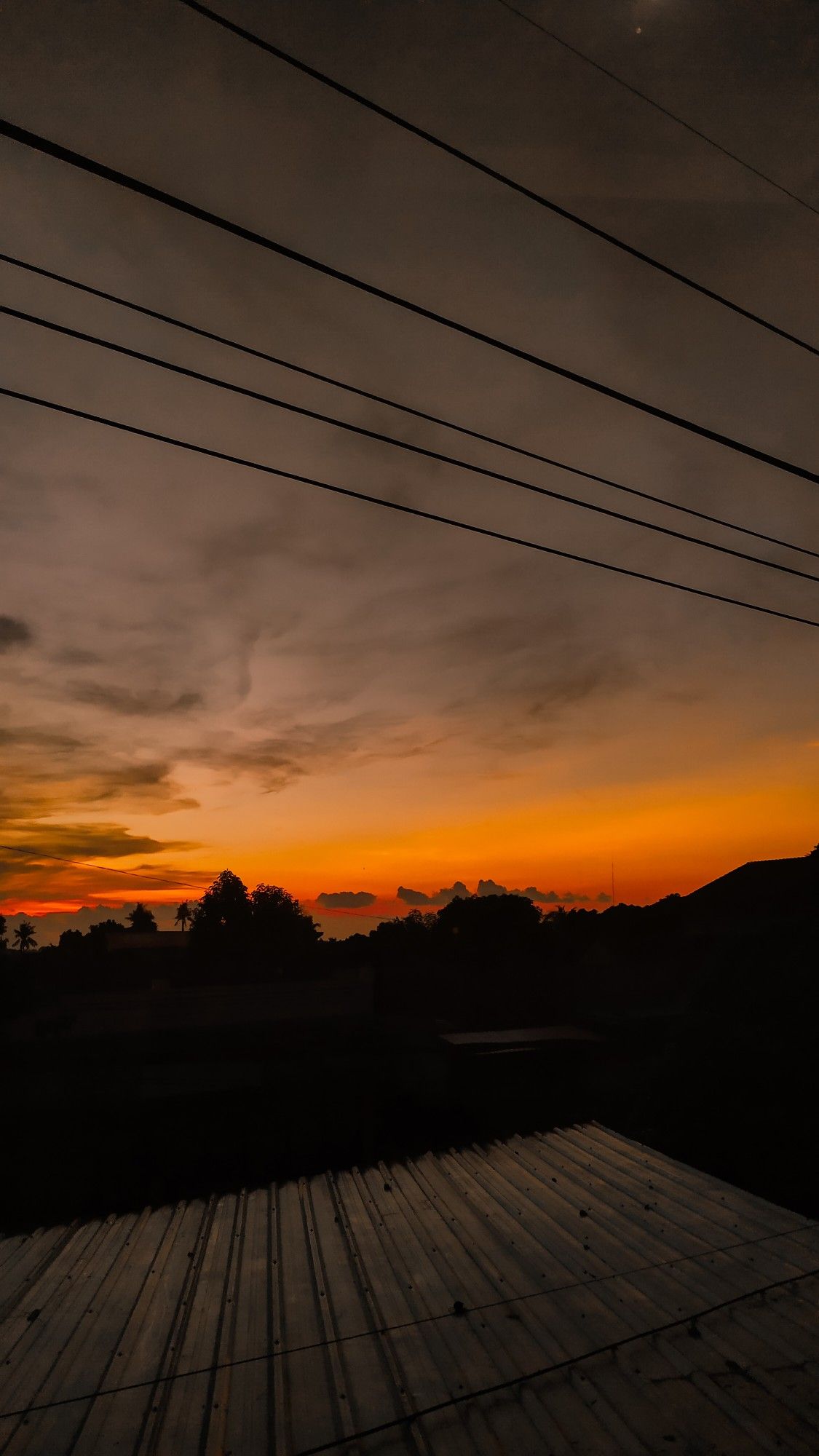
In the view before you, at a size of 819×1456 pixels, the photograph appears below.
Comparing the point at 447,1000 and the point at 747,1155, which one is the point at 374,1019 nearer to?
the point at 447,1000

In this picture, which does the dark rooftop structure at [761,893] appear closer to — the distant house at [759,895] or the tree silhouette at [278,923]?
the distant house at [759,895]

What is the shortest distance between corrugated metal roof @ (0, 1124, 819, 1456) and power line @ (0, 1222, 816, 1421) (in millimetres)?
26

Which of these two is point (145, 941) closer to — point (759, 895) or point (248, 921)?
point (248, 921)

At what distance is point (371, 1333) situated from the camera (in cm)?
679

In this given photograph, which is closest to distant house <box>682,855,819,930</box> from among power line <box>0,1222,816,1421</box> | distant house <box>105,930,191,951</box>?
power line <box>0,1222,816,1421</box>

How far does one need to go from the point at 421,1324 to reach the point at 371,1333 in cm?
52

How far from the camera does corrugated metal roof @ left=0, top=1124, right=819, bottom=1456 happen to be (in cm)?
560

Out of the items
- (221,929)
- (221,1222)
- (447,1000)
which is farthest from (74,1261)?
(221,929)

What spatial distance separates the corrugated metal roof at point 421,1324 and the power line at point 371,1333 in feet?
0.08

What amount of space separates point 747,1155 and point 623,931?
949 inches

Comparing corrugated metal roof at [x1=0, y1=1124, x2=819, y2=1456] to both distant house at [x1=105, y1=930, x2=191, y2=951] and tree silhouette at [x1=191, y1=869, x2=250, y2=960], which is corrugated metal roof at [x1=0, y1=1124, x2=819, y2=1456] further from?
tree silhouette at [x1=191, y1=869, x2=250, y2=960]

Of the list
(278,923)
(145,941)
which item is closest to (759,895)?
(145,941)

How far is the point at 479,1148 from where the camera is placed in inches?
485


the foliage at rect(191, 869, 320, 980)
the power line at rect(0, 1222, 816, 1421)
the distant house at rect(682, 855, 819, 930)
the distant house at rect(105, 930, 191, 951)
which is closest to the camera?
the power line at rect(0, 1222, 816, 1421)
